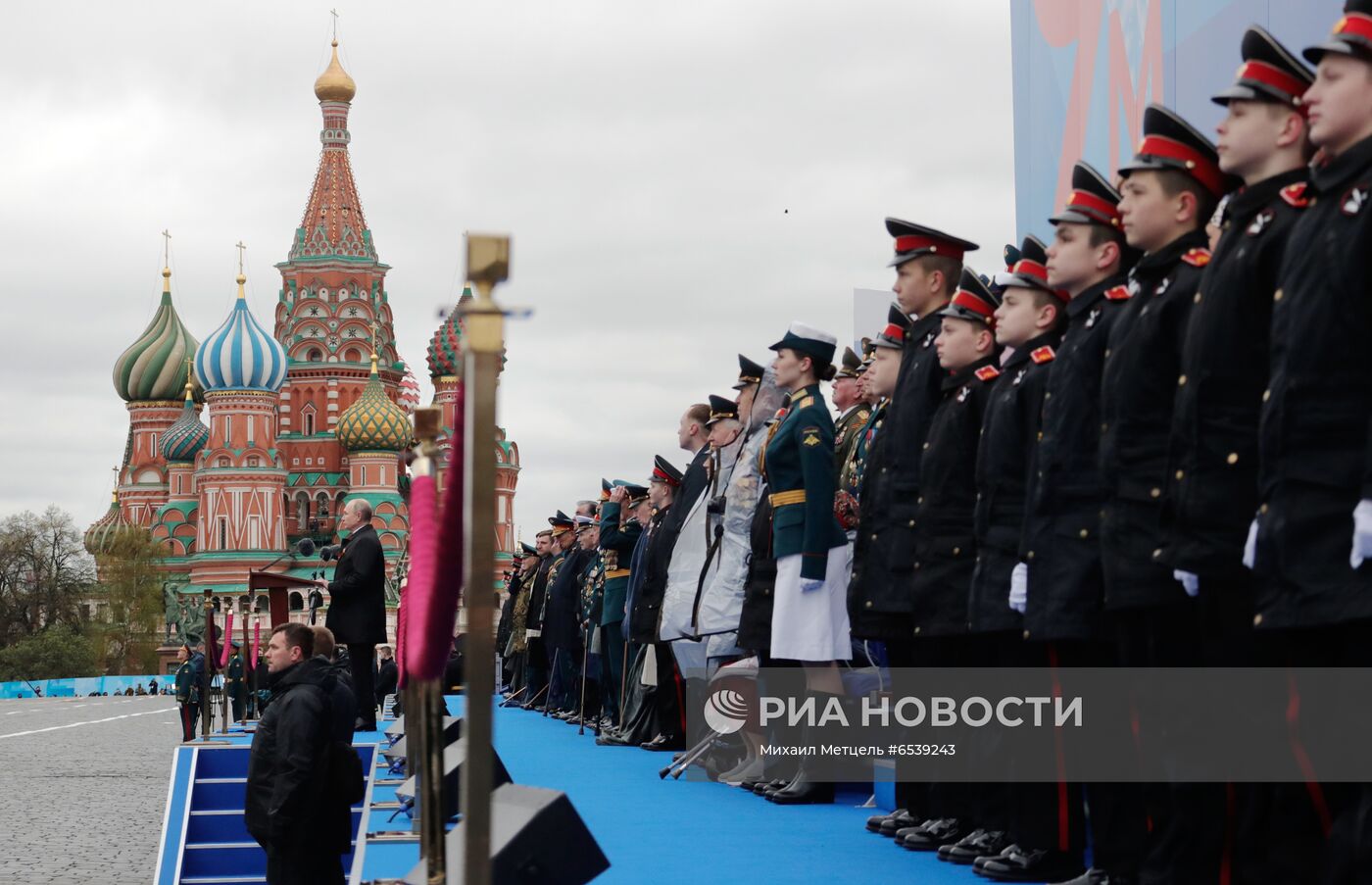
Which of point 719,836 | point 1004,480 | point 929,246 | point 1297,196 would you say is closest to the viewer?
point 1297,196

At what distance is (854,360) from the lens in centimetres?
911

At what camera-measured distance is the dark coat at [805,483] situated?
7.16 m

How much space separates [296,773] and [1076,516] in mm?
4219

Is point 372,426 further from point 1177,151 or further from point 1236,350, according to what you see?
point 1236,350

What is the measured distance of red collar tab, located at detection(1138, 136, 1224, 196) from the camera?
4730mm

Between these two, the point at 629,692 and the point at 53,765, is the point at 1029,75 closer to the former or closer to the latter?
the point at 629,692

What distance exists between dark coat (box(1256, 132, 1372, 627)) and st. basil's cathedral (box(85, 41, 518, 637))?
2874 inches

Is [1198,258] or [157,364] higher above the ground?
[157,364]

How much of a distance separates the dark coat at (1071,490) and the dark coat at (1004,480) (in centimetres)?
23

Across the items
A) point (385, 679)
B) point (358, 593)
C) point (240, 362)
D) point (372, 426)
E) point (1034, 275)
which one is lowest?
point (385, 679)

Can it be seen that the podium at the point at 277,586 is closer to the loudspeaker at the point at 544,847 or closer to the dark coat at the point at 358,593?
the dark coat at the point at 358,593

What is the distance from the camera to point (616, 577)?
13.5 meters

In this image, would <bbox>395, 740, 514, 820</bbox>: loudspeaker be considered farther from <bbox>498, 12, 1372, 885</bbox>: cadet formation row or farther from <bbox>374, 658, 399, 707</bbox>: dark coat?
<bbox>374, 658, 399, 707</bbox>: dark coat

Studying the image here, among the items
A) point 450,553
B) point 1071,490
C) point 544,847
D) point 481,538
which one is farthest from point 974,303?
point 481,538
